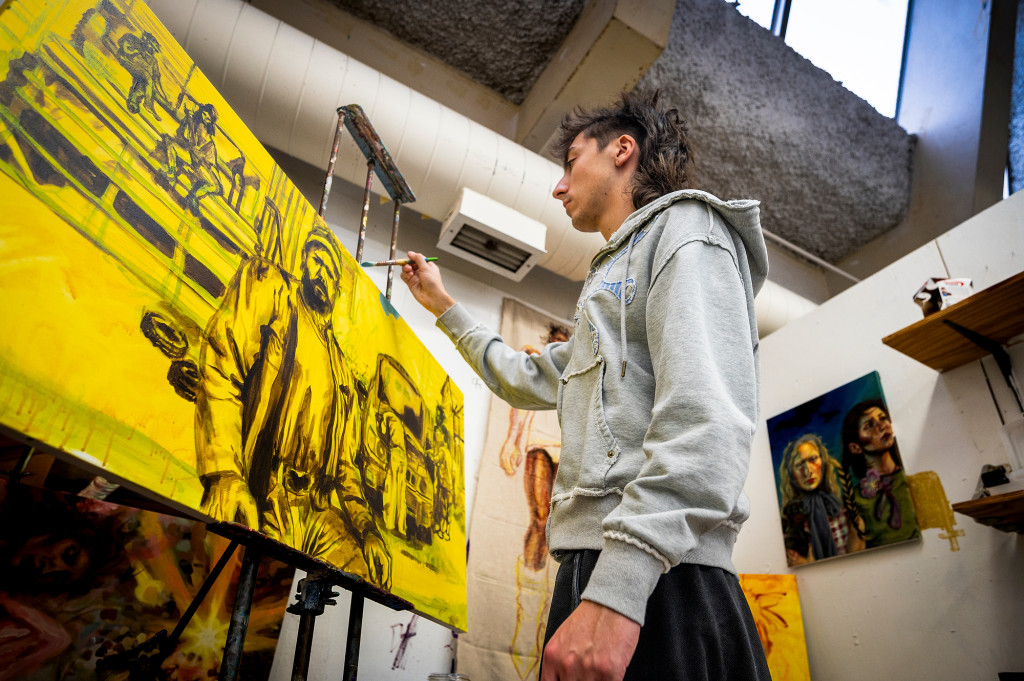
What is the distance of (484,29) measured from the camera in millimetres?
2811

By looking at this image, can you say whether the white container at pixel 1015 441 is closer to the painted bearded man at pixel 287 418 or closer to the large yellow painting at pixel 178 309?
the large yellow painting at pixel 178 309

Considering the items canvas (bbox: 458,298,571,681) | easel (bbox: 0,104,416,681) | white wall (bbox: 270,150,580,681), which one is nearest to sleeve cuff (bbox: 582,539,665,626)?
easel (bbox: 0,104,416,681)

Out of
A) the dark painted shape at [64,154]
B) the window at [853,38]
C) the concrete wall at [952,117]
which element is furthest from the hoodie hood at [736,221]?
the concrete wall at [952,117]

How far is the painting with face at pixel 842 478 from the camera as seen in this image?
6.86ft

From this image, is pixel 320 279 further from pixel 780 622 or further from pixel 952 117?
pixel 952 117

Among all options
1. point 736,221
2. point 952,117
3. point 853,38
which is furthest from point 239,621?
point 853,38

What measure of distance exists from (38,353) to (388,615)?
1614 millimetres

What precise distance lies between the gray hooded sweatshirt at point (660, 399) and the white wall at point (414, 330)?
4.18 ft

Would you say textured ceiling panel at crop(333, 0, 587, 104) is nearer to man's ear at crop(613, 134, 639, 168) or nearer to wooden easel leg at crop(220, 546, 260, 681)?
man's ear at crop(613, 134, 639, 168)

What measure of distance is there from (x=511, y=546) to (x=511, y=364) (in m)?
1.11

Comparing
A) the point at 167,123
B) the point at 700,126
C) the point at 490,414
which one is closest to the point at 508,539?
the point at 490,414

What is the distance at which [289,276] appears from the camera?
107 cm

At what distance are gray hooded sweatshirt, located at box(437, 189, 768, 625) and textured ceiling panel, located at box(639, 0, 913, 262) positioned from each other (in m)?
2.38

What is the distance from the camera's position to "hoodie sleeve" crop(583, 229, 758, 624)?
0.62 m
